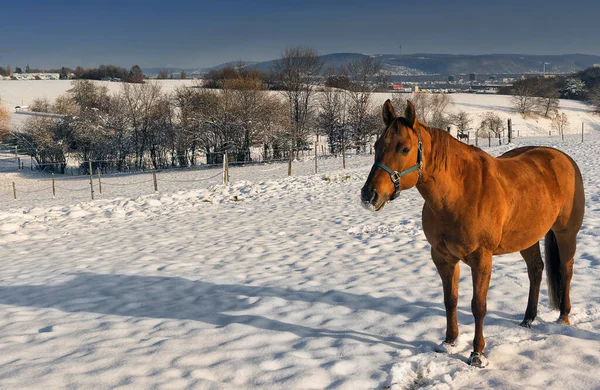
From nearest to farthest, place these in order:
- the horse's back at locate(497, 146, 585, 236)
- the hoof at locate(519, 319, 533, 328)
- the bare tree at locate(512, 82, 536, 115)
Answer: the horse's back at locate(497, 146, 585, 236)
the hoof at locate(519, 319, 533, 328)
the bare tree at locate(512, 82, 536, 115)

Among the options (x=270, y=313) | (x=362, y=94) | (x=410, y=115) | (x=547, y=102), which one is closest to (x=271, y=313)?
(x=270, y=313)

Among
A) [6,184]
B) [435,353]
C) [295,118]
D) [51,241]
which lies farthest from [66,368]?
[295,118]

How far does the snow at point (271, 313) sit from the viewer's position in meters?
3.22

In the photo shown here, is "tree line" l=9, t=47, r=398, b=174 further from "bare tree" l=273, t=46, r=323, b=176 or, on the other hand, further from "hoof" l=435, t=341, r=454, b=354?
"hoof" l=435, t=341, r=454, b=354

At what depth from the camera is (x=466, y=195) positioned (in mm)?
3156

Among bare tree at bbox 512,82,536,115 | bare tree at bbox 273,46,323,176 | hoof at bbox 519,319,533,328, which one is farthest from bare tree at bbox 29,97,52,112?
hoof at bbox 519,319,533,328

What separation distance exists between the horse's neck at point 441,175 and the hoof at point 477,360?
1.08 m

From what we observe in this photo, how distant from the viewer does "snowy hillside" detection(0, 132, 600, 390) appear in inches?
127

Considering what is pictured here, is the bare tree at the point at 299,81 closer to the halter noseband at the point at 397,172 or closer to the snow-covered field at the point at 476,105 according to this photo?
the snow-covered field at the point at 476,105

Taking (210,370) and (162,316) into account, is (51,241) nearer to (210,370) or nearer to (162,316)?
(162,316)

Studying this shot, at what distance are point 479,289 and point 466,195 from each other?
70cm

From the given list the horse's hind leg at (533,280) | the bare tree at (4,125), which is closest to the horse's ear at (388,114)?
the horse's hind leg at (533,280)

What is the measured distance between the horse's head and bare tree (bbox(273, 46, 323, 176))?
38.5 metres

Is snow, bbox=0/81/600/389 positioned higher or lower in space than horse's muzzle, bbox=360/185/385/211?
lower
